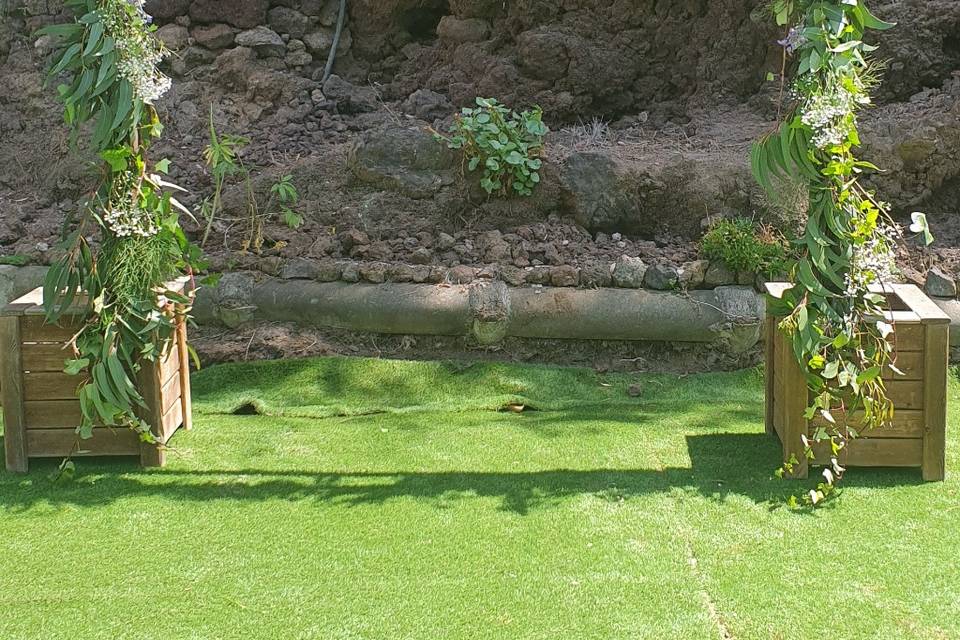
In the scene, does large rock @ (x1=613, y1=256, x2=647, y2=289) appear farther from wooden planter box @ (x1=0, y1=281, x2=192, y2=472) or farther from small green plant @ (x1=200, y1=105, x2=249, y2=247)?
wooden planter box @ (x1=0, y1=281, x2=192, y2=472)

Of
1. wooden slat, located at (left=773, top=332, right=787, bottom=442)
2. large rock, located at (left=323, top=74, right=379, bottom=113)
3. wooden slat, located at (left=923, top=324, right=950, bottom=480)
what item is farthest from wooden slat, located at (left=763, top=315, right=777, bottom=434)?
large rock, located at (left=323, top=74, right=379, bottom=113)

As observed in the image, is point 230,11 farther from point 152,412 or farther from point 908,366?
point 908,366

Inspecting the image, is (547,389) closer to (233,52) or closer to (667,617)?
(667,617)

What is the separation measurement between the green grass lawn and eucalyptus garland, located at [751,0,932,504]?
40cm

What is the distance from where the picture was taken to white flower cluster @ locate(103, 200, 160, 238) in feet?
13.1

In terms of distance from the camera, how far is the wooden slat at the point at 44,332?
4125 mm

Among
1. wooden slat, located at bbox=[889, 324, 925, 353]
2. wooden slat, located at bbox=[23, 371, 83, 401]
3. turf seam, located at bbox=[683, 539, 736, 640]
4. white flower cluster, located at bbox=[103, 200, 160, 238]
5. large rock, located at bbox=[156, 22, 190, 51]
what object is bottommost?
turf seam, located at bbox=[683, 539, 736, 640]

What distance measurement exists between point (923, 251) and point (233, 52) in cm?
531

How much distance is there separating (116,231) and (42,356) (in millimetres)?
648

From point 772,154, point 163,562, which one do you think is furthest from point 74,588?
point 772,154

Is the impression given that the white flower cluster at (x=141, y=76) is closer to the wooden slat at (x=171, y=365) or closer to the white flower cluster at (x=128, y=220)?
the white flower cluster at (x=128, y=220)

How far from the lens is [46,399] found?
13.8ft

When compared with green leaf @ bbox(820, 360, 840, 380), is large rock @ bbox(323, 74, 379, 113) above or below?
above

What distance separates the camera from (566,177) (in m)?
6.48
